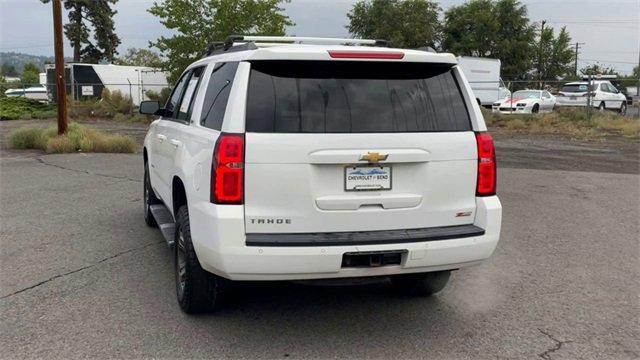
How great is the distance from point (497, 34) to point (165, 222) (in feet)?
172

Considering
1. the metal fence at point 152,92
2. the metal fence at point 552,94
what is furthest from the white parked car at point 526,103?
the metal fence at point 152,92

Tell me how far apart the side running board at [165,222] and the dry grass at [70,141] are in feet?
28.5

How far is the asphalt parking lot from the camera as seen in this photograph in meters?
3.95

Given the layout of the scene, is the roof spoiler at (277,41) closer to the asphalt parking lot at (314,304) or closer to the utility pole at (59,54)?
the asphalt parking lot at (314,304)

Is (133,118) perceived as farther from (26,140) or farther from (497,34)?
(497,34)

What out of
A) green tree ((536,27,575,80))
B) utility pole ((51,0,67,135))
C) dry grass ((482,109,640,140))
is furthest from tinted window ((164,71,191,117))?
green tree ((536,27,575,80))

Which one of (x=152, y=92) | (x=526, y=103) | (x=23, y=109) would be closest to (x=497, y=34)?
(x=526, y=103)

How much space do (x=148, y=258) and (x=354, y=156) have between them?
3.05m

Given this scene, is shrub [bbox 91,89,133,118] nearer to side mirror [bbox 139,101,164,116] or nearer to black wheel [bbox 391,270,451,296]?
side mirror [bbox 139,101,164,116]

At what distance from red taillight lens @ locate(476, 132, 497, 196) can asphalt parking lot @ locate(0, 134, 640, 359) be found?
1023mm

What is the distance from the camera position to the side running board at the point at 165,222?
5015mm

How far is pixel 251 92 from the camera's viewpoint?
3771 millimetres

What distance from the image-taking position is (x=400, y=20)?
51.9 metres

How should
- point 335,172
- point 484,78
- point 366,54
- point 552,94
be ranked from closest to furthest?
point 335,172, point 366,54, point 552,94, point 484,78
